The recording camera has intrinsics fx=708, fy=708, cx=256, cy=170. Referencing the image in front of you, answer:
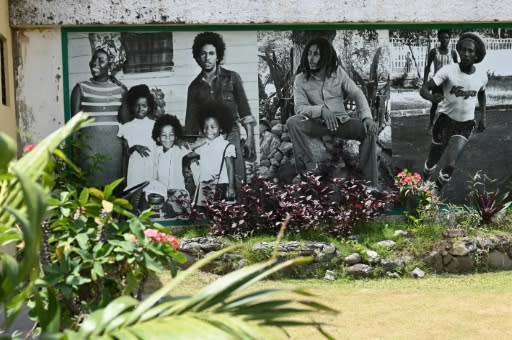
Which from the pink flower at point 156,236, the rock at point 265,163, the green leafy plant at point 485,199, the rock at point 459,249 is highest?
the pink flower at point 156,236

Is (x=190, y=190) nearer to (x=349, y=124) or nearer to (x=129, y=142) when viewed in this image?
(x=129, y=142)

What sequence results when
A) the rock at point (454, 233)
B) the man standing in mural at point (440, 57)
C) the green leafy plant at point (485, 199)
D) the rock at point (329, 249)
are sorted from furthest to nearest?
1. the man standing in mural at point (440, 57)
2. the green leafy plant at point (485, 199)
3. the rock at point (454, 233)
4. the rock at point (329, 249)

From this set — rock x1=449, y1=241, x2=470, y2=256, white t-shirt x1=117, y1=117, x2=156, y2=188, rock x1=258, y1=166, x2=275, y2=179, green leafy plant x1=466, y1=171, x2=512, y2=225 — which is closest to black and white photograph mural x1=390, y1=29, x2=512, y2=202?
green leafy plant x1=466, y1=171, x2=512, y2=225

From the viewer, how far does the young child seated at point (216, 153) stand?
34.1ft

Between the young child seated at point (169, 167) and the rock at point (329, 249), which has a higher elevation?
the young child seated at point (169, 167)

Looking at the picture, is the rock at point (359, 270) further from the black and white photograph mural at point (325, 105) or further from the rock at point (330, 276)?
the black and white photograph mural at point (325, 105)

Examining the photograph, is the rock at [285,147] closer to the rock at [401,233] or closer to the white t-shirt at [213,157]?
the white t-shirt at [213,157]

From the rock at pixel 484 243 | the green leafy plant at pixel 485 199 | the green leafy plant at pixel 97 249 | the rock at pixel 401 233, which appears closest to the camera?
the green leafy plant at pixel 97 249

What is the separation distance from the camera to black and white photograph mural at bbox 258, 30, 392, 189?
1058cm

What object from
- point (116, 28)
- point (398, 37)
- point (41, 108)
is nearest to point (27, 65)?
point (41, 108)

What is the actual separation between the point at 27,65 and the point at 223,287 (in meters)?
8.62

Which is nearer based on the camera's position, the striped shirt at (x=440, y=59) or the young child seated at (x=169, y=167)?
the young child seated at (x=169, y=167)

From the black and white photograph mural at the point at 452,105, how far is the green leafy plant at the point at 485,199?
0.37 feet

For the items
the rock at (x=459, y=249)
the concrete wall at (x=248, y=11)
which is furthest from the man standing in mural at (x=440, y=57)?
the rock at (x=459, y=249)
